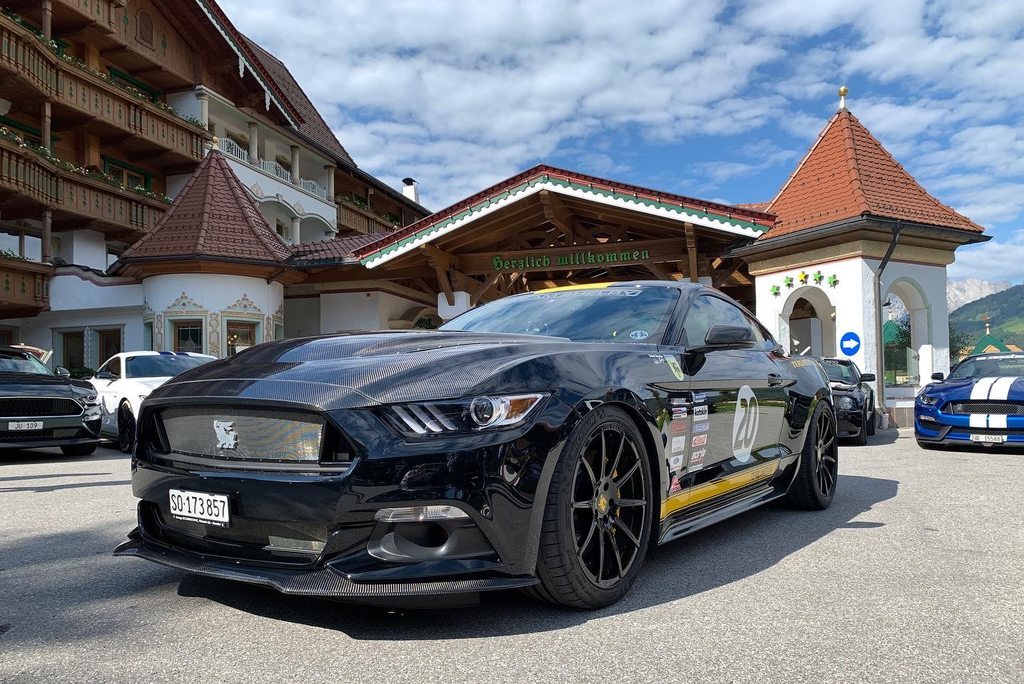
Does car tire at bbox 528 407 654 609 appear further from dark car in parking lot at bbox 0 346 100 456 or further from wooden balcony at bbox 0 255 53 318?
wooden balcony at bbox 0 255 53 318

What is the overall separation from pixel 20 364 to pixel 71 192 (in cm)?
1219

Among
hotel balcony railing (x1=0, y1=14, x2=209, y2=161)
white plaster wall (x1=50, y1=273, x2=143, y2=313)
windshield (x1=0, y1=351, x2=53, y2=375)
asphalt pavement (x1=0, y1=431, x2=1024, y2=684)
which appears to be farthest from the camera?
white plaster wall (x1=50, y1=273, x2=143, y2=313)

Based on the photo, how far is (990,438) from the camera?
947cm

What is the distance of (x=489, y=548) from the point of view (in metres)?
2.71

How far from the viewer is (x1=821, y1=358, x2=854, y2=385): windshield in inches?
467

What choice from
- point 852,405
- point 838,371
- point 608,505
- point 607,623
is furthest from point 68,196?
point 607,623

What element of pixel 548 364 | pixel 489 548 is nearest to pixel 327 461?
pixel 489 548

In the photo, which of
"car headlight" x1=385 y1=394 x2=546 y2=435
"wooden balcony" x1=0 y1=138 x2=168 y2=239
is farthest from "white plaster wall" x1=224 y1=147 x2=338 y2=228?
"car headlight" x1=385 y1=394 x2=546 y2=435

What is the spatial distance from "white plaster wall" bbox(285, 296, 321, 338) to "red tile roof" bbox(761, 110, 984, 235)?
1103 centimetres

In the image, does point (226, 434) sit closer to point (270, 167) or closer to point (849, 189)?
point (849, 189)

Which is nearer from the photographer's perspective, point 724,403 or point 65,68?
point 724,403

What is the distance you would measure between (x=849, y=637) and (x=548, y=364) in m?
1.45

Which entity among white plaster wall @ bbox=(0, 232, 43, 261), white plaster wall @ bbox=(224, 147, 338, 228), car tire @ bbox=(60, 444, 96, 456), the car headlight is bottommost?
car tire @ bbox=(60, 444, 96, 456)

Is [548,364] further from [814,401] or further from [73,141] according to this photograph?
[73,141]
